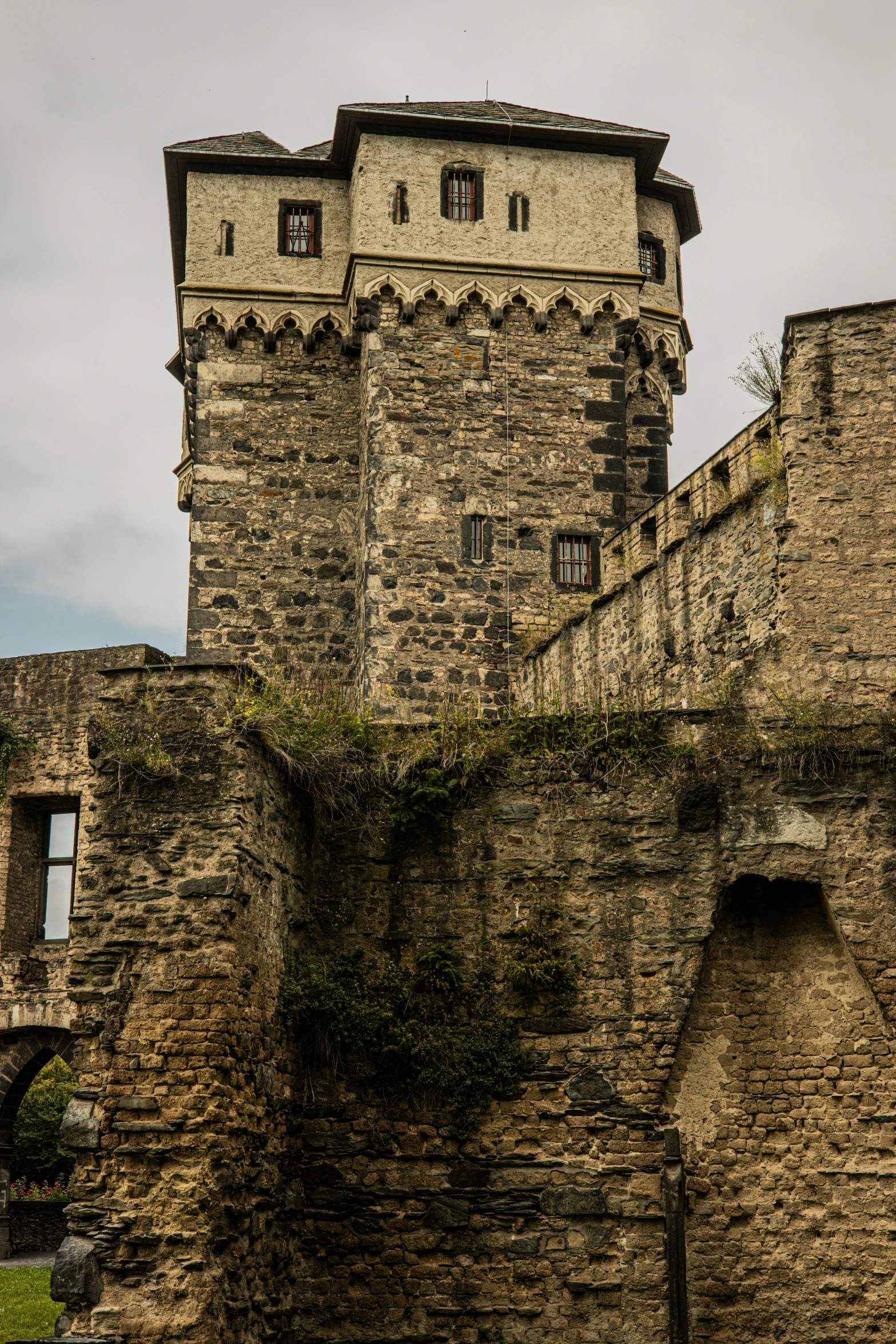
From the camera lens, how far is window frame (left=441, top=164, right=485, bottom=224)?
1969 centimetres

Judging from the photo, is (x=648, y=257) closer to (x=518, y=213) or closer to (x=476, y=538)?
(x=518, y=213)

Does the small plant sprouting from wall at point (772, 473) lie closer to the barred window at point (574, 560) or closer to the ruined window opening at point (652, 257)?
the barred window at point (574, 560)

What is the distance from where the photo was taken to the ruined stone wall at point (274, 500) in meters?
19.3

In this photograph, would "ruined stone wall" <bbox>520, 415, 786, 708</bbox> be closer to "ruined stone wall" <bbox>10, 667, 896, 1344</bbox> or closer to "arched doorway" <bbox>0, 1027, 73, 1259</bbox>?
"ruined stone wall" <bbox>10, 667, 896, 1344</bbox>

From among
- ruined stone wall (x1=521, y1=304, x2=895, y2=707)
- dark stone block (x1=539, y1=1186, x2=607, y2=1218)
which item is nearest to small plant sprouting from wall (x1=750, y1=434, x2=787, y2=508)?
ruined stone wall (x1=521, y1=304, x2=895, y2=707)

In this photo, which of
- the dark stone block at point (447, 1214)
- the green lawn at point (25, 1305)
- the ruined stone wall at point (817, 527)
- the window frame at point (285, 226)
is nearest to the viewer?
the dark stone block at point (447, 1214)

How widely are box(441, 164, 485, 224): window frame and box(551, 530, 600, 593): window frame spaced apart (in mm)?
4454

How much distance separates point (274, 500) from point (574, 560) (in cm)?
407

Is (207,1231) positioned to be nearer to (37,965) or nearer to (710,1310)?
(710,1310)

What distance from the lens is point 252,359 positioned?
20.2 m

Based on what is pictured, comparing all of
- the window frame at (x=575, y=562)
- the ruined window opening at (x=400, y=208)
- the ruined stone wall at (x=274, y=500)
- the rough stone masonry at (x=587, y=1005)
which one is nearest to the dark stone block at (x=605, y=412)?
the window frame at (x=575, y=562)

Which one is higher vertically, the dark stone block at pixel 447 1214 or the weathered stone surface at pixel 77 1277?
the dark stone block at pixel 447 1214

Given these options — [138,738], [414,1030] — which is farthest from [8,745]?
[414,1030]

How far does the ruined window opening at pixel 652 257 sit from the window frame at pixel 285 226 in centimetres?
451
